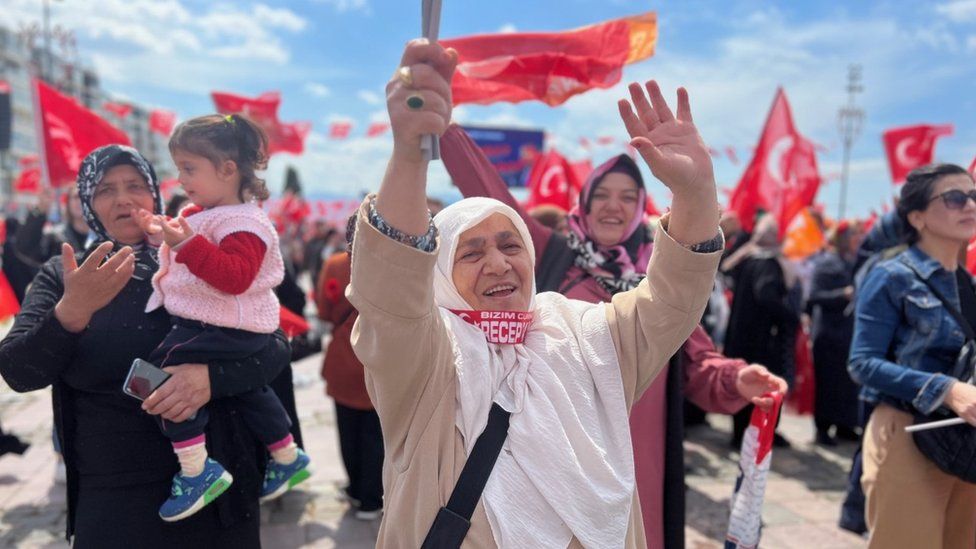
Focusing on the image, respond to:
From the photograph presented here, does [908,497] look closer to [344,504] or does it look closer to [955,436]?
[955,436]

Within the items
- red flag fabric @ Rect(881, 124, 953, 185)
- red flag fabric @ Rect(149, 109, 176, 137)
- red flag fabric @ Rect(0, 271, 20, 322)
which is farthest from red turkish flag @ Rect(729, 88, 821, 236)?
red flag fabric @ Rect(149, 109, 176, 137)

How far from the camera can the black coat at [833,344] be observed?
18.9ft

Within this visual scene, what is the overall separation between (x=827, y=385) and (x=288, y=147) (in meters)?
6.66

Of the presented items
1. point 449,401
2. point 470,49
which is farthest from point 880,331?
point 470,49

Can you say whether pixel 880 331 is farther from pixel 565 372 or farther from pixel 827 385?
pixel 827 385

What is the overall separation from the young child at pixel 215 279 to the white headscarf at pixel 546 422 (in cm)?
80

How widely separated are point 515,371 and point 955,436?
6.37 ft

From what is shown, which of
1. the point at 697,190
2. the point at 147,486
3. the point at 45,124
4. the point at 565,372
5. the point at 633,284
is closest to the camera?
the point at 697,190

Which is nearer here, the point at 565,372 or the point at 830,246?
the point at 565,372

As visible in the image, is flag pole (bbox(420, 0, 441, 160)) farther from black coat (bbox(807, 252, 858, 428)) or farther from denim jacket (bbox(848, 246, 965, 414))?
black coat (bbox(807, 252, 858, 428))

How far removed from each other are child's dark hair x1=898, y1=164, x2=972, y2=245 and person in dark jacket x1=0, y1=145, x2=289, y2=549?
2635 millimetres

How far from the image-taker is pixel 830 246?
728cm

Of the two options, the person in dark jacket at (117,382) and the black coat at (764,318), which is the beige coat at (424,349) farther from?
the black coat at (764,318)

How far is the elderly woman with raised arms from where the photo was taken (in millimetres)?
1337
